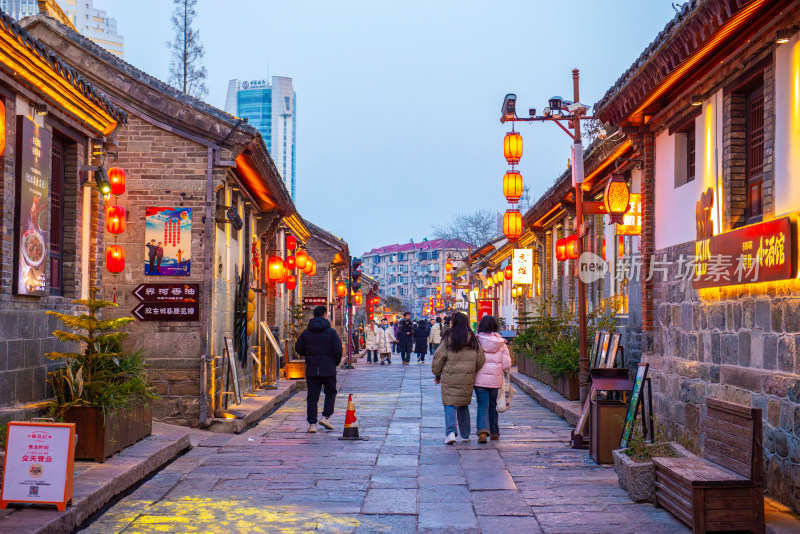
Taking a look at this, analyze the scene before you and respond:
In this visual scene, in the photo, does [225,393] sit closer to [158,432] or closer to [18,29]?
[158,432]

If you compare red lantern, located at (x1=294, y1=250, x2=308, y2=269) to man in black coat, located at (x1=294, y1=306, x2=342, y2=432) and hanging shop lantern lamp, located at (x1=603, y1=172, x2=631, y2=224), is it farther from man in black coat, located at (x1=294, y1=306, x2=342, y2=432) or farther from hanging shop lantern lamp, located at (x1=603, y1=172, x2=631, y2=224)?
hanging shop lantern lamp, located at (x1=603, y1=172, x2=631, y2=224)

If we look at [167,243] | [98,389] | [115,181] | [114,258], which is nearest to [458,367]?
[98,389]

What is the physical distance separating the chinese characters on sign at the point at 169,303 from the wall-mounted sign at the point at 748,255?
290 inches

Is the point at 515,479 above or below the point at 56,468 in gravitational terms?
below

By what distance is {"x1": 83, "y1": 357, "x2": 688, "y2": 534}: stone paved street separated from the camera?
7.12 m

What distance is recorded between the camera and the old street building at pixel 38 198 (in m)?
8.41

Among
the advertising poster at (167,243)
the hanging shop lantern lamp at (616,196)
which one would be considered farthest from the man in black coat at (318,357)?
the hanging shop lantern lamp at (616,196)

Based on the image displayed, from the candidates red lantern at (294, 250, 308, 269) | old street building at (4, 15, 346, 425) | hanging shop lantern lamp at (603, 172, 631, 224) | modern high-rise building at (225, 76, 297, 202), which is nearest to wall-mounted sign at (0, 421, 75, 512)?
old street building at (4, 15, 346, 425)

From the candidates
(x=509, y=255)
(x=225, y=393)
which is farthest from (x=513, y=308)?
(x=225, y=393)

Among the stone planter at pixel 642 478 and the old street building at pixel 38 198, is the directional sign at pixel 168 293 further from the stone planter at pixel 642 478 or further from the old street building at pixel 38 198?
the stone planter at pixel 642 478

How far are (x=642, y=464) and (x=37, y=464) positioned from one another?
5.11m

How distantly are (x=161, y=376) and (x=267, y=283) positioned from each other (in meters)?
8.82

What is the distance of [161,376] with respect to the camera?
13086 mm

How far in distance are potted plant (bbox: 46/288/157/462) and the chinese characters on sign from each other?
2786mm
